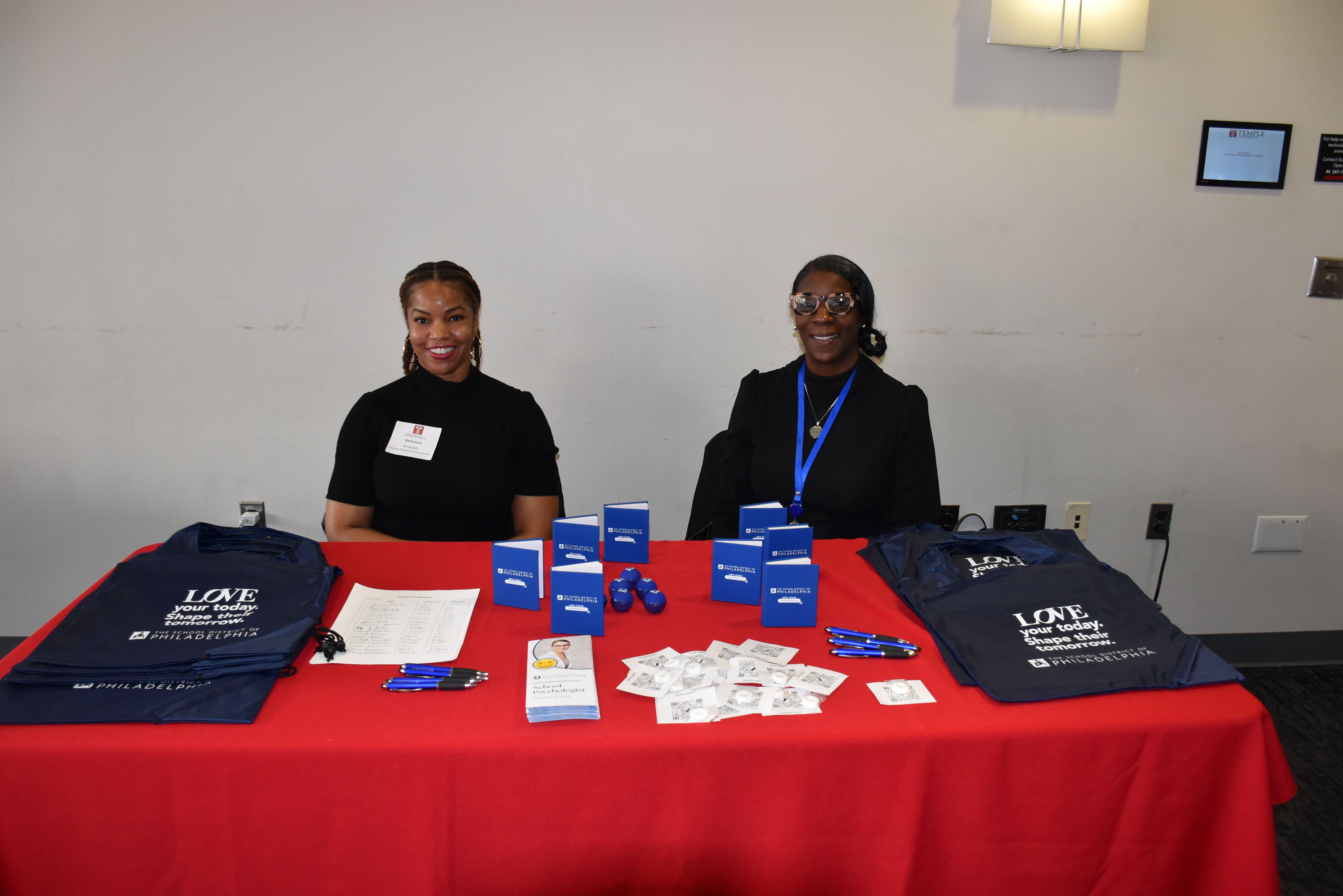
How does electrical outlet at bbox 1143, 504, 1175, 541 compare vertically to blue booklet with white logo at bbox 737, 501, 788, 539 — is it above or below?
below

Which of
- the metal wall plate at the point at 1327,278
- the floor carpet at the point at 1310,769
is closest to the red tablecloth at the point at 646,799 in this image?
the floor carpet at the point at 1310,769

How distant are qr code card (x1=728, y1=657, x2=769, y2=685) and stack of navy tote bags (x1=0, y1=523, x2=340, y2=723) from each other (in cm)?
69

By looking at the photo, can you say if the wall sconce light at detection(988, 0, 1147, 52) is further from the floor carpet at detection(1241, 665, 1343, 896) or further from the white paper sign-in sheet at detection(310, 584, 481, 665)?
the white paper sign-in sheet at detection(310, 584, 481, 665)

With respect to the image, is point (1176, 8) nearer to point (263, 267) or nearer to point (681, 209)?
point (681, 209)

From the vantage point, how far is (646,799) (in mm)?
1119

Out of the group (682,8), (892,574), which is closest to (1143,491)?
(892,574)

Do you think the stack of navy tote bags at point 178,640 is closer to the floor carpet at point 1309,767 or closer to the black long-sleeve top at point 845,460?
the black long-sleeve top at point 845,460

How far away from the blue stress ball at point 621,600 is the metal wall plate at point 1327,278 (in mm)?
3013

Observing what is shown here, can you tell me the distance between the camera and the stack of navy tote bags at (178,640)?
3.73ft

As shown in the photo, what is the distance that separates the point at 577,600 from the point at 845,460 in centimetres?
106

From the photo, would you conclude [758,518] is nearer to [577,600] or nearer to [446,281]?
[577,600]

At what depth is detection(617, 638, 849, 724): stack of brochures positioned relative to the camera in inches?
46.3

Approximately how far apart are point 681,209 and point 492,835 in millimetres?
2224

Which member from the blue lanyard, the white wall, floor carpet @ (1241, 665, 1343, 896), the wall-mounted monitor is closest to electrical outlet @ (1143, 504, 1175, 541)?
the white wall
